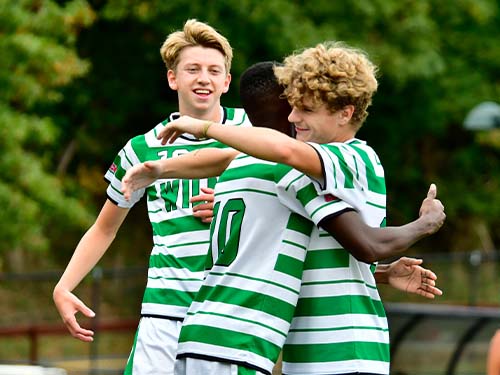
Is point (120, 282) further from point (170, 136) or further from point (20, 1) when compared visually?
point (170, 136)

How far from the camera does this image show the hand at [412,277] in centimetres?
511

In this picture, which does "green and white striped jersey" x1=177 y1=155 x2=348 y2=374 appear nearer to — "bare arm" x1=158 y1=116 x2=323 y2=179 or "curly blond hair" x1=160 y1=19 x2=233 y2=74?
"bare arm" x1=158 y1=116 x2=323 y2=179

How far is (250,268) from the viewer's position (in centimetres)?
471

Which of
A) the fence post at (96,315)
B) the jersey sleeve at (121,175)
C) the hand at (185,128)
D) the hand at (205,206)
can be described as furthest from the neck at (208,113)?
the fence post at (96,315)

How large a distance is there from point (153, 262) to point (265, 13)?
1967 cm

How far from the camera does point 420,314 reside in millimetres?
12914

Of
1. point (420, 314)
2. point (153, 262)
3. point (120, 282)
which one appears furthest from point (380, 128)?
point (153, 262)

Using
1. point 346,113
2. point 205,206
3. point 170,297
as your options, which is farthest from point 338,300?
point 170,297

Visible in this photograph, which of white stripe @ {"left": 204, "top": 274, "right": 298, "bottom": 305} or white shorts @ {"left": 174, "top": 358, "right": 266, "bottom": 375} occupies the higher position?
white stripe @ {"left": 204, "top": 274, "right": 298, "bottom": 305}

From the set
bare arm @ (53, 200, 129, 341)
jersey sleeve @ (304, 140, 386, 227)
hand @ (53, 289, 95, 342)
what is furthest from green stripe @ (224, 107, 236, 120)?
jersey sleeve @ (304, 140, 386, 227)

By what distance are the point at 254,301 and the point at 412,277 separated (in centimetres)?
74

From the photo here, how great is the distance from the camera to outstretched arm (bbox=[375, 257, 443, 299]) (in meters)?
5.11

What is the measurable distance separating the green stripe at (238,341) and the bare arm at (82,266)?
1.25 m

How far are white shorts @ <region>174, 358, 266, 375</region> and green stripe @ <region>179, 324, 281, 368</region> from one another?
0.07 m
